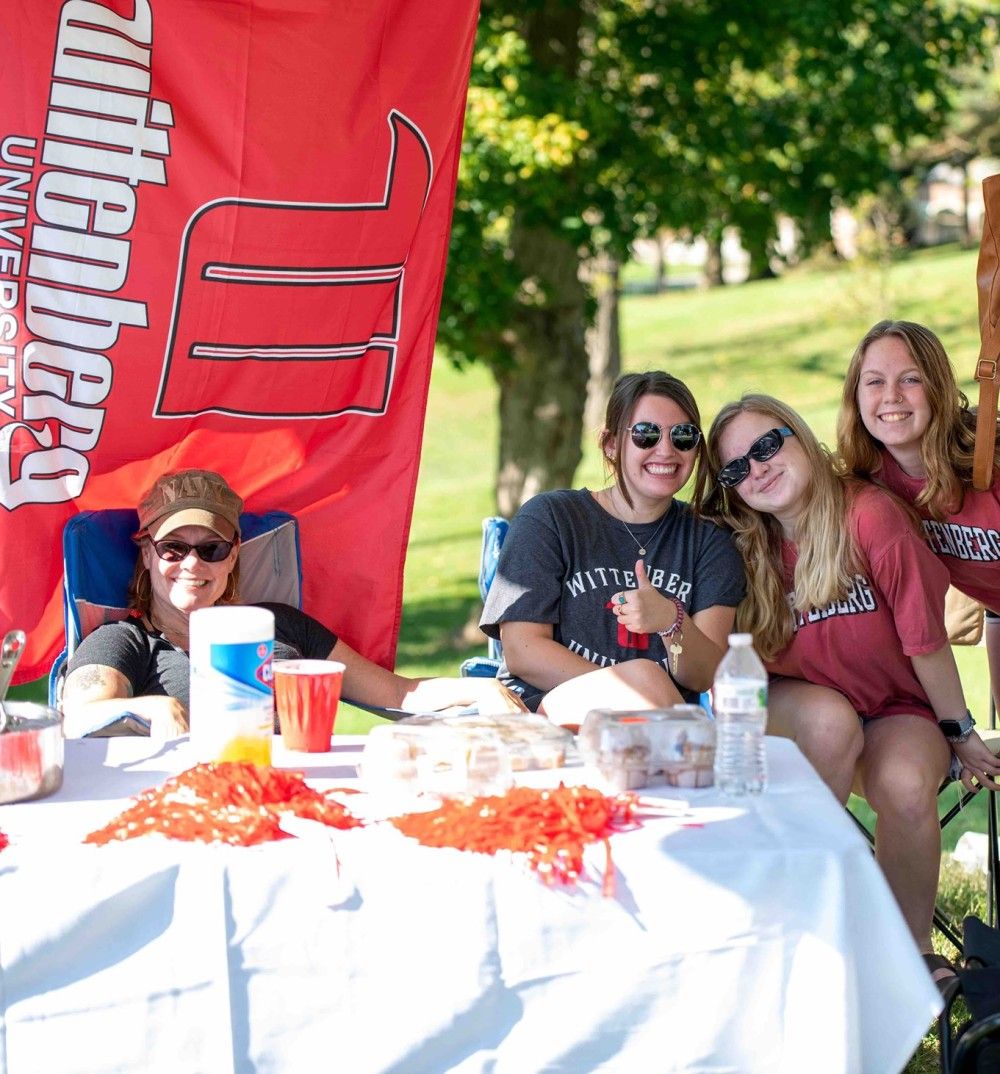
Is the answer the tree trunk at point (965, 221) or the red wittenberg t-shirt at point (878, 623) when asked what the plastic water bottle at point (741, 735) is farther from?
the tree trunk at point (965, 221)

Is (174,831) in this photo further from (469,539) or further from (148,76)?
(469,539)

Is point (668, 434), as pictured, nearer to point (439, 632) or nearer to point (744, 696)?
point (744, 696)

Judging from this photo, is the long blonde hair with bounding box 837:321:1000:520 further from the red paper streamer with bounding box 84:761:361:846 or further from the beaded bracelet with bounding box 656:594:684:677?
the red paper streamer with bounding box 84:761:361:846

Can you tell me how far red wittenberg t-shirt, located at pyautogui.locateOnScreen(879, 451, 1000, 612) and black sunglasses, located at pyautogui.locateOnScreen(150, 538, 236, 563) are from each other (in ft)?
4.95

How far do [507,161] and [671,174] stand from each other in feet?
3.14

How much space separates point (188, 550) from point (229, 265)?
0.88m

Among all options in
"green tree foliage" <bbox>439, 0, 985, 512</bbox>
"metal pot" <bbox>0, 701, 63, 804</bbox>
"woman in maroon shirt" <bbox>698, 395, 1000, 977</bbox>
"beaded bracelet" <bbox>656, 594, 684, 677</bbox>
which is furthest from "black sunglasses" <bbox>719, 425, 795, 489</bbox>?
"green tree foliage" <bbox>439, 0, 985, 512</bbox>

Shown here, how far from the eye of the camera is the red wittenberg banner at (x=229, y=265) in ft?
11.0

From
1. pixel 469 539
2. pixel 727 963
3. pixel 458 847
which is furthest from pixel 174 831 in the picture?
pixel 469 539

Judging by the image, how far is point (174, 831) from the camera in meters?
1.87

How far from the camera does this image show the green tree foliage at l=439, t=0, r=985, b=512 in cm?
650

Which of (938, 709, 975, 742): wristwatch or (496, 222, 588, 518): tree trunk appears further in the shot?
(496, 222, 588, 518): tree trunk

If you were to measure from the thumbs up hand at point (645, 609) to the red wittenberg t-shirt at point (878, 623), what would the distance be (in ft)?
1.48

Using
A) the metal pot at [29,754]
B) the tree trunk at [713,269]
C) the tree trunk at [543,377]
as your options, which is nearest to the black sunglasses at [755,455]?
the metal pot at [29,754]
